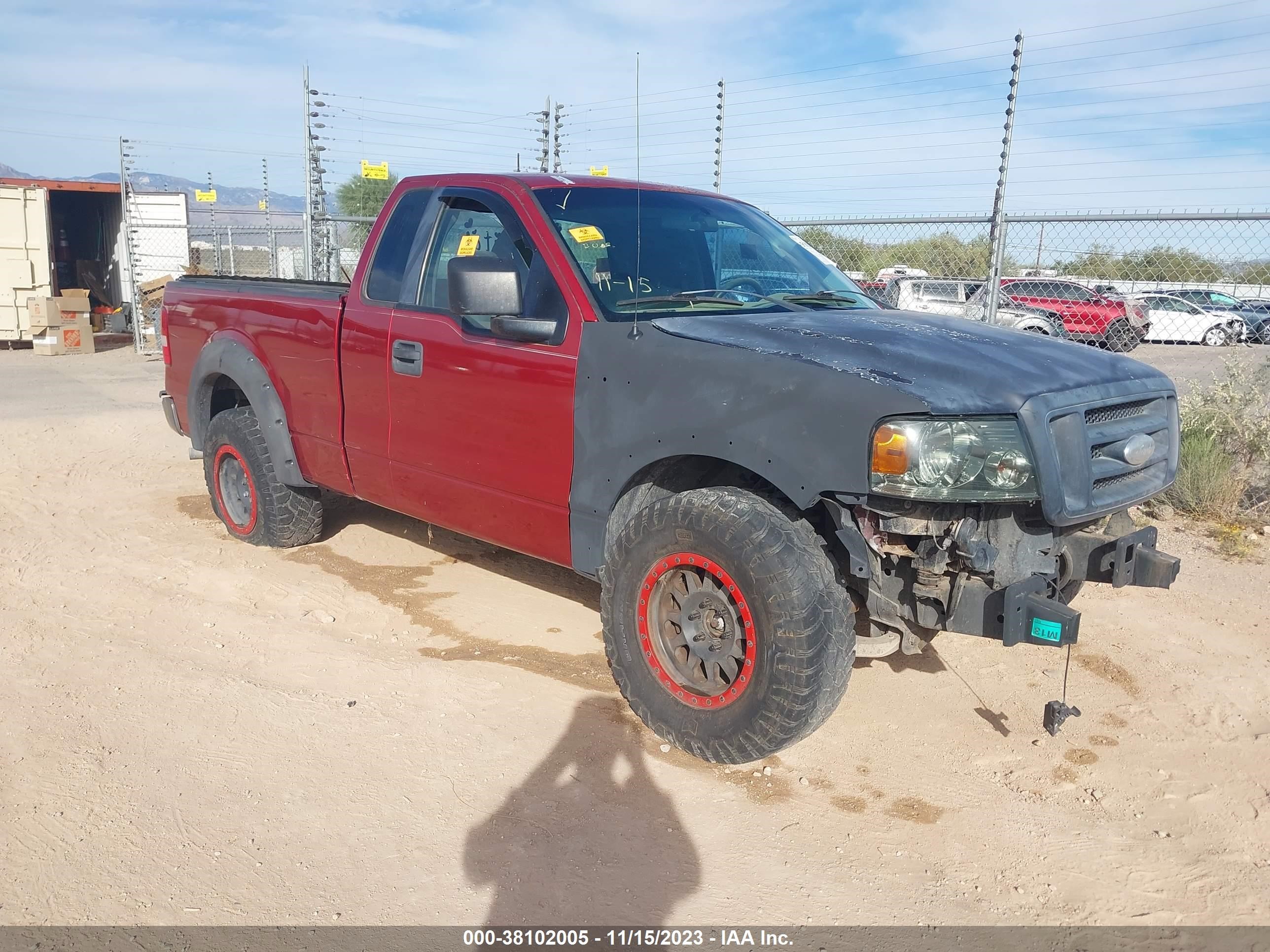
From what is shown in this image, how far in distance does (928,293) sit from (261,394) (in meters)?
8.44

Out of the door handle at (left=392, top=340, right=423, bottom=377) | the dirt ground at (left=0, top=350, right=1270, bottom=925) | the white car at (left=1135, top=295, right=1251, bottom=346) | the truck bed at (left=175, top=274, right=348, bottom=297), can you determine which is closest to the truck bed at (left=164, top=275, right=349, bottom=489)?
the truck bed at (left=175, top=274, right=348, bottom=297)

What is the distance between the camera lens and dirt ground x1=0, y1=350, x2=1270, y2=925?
2.92 m

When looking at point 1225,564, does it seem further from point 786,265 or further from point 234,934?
point 234,934

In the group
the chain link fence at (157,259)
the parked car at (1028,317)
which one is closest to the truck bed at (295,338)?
the parked car at (1028,317)

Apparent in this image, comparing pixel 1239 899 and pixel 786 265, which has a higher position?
pixel 786 265

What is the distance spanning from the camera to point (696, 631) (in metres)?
3.62

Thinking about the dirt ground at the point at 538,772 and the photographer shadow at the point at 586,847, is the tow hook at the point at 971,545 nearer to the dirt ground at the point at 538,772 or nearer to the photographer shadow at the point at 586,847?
the dirt ground at the point at 538,772

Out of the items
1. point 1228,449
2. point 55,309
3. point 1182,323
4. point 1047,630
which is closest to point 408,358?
point 1047,630

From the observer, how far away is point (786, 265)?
4695 millimetres

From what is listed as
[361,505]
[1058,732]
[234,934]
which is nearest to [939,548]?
[1058,732]

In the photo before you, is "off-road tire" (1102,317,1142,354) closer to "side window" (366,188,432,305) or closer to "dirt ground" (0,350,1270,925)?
"dirt ground" (0,350,1270,925)

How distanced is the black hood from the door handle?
1.26 meters

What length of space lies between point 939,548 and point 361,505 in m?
4.90

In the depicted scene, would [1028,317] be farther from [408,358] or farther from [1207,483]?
[408,358]
